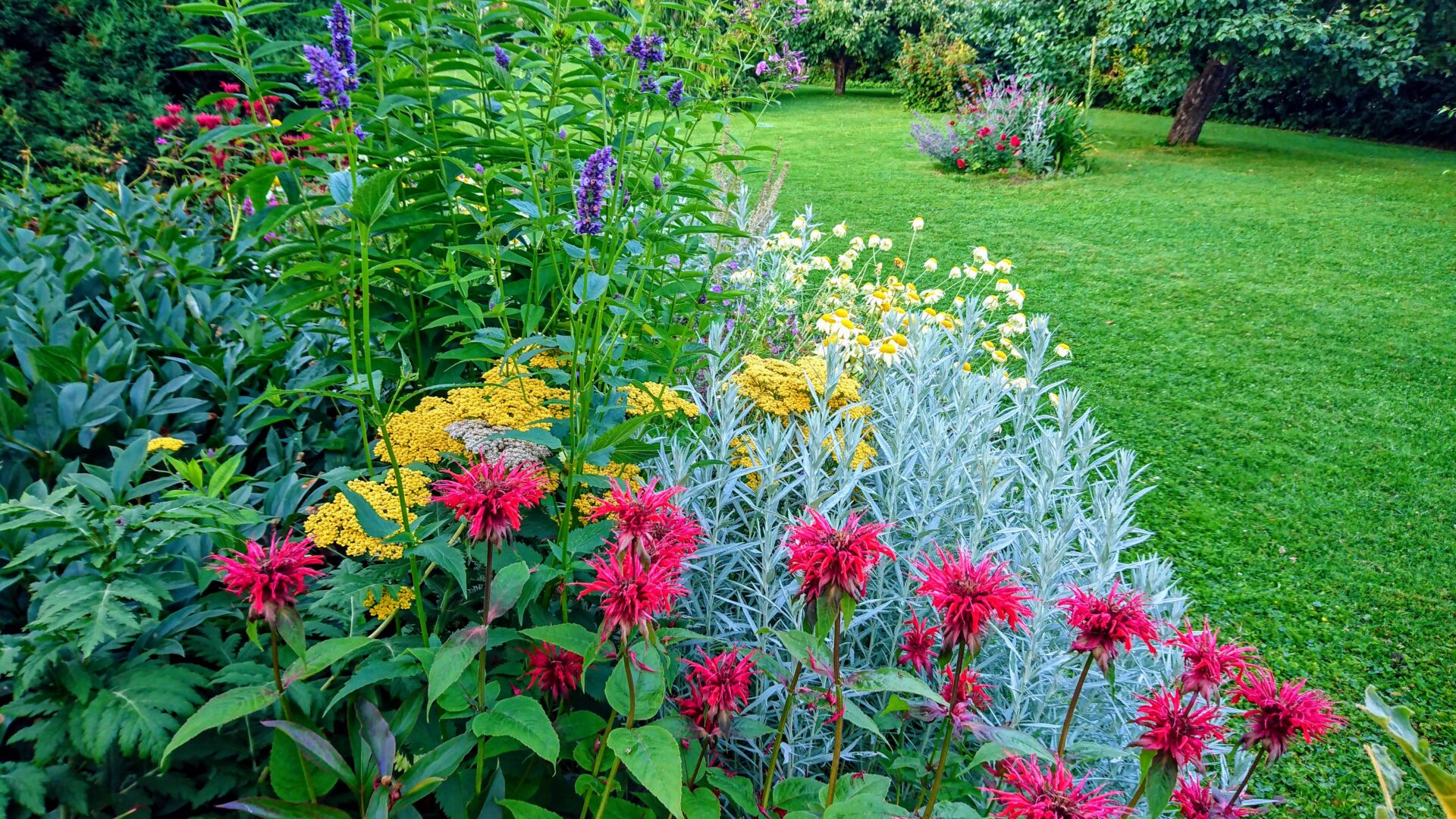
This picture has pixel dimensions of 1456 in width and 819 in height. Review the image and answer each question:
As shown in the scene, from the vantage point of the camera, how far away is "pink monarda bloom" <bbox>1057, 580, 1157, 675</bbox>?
1.01m

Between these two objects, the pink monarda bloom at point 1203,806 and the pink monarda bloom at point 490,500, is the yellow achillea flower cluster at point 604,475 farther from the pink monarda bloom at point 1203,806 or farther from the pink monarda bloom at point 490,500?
the pink monarda bloom at point 1203,806

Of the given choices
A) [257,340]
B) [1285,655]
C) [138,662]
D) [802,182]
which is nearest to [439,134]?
[257,340]

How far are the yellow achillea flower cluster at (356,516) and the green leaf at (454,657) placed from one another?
0.26 m

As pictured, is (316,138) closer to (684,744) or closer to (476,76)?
(476,76)

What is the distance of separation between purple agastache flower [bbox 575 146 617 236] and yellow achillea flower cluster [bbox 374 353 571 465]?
34 centimetres

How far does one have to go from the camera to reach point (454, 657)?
3.31 feet

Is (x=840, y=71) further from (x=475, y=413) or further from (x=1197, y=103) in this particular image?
(x=475, y=413)

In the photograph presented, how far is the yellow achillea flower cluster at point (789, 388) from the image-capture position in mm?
2330

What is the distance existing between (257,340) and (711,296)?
115 cm

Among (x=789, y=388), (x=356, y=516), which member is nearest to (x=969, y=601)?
(x=356, y=516)

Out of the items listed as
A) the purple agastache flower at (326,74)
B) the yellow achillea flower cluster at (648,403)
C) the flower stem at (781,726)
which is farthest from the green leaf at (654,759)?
the purple agastache flower at (326,74)

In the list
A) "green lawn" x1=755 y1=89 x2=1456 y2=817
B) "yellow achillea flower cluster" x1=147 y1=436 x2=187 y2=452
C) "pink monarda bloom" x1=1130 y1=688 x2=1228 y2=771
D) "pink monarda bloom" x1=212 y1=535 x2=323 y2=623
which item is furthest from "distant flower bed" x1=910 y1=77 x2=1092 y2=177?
"pink monarda bloom" x1=212 y1=535 x2=323 y2=623

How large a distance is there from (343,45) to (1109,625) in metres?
1.39

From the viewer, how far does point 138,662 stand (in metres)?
1.17
